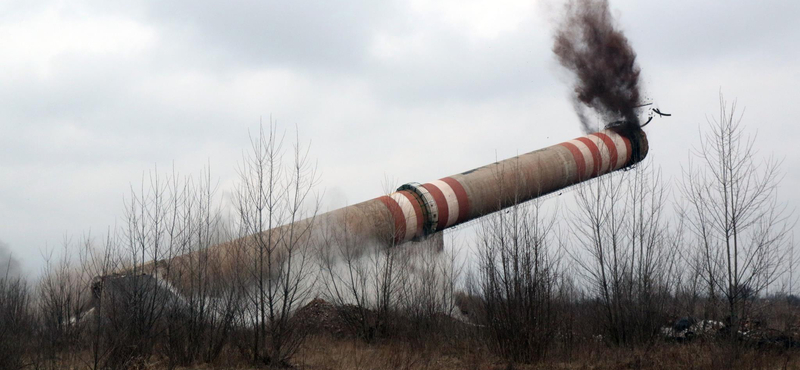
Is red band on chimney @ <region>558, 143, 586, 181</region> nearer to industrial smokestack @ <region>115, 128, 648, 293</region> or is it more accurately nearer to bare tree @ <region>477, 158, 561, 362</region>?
industrial smokestack @ <region>115, 128, 648, 293</region>

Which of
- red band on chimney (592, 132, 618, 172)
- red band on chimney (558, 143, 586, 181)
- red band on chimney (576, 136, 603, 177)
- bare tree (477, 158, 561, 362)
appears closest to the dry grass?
bare tree (477, 158, 561, 362)

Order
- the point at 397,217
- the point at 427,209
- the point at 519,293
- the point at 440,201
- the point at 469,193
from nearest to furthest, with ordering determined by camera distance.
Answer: the point at 519,293 → the point at 397,217 → the point at 427,209 → the point at 440,201 → the point at 469,193

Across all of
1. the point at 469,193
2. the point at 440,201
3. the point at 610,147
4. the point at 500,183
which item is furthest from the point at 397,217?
the point at 610,147

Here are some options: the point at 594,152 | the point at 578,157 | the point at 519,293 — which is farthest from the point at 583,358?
the point at 594,152

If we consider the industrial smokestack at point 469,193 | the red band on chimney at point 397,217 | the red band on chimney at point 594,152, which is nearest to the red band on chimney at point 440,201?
the industrial smokestack at point 469,193

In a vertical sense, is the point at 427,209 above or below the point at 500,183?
below

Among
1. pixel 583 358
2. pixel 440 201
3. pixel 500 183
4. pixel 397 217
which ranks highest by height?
pixel 500 183

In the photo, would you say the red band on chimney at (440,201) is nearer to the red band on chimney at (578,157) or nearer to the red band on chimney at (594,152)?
the red band on chimney at (578,157)

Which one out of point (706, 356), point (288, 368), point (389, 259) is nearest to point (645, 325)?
point (706, 356)

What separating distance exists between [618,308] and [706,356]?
2674 millimetres

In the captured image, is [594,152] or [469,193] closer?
[469,193]

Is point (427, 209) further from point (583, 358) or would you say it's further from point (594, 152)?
point (583, 358)

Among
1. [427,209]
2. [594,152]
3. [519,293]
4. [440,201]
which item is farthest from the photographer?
[594,152]

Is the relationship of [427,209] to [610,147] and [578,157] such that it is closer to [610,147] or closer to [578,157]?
[578,157]
